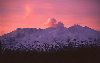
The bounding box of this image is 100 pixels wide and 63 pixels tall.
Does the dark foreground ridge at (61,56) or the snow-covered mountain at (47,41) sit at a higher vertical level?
the snow-covered mountain at (47,41)

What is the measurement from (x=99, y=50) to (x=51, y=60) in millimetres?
1853

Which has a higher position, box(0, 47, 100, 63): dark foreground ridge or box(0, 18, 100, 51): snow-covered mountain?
box(0, 18, 100, 51): snow-covered mountain

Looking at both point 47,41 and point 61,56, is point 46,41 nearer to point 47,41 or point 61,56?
point 47,41

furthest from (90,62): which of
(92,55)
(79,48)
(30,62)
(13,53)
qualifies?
(13,53)

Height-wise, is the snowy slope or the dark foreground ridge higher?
the snowy slope

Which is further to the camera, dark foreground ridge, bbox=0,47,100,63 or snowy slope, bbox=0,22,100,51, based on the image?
snowy slope, bbox=0,22,100,51

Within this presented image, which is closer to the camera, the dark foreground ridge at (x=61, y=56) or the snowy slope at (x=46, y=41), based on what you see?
the dark foreground ridge at (x=61, y=56)

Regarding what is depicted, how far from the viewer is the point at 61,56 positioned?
10812mm

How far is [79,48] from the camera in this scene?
37.5 feet

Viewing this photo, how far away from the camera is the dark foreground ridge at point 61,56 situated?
1059 centimetres

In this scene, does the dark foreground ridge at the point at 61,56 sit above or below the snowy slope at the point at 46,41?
below

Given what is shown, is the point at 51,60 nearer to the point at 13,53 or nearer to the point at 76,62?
the point at 76,62

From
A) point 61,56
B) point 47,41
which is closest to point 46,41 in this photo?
point 47,41

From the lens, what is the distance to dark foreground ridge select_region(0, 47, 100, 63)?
10594 mm
